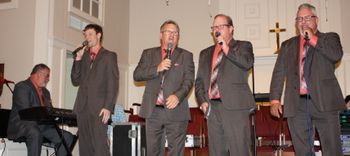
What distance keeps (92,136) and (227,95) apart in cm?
137

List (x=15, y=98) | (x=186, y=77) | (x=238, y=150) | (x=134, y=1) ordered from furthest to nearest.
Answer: (x=134, y=1) < (x=15, y=98) < (x=186, y=77) < (x=238, y=150)

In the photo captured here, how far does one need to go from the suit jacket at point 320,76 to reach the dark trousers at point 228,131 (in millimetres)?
359

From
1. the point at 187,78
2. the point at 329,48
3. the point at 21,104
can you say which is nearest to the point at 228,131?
the point at 187,78

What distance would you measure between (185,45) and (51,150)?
3.22m


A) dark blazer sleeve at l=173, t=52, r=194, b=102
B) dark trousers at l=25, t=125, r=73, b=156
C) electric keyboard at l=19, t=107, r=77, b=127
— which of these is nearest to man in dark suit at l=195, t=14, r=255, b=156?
dark blazer sleeve at l=173, t=52, r=194, b=102

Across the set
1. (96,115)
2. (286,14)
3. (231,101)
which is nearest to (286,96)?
(231,101)

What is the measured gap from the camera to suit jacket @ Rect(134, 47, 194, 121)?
12.3 ft

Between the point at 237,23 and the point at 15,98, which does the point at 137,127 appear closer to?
the point at 15,98

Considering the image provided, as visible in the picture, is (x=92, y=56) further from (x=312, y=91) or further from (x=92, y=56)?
(x=312, y=91)

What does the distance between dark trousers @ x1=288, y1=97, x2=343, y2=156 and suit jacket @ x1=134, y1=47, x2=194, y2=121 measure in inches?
37.3

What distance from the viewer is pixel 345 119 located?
5086 mm

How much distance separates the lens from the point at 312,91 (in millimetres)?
3316

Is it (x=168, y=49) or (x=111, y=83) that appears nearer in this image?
(x=168, y=49)

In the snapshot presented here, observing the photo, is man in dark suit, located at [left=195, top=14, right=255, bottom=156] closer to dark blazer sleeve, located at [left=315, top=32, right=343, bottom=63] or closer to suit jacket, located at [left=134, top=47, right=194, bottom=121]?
suit jacket, located at [left=134, top=47, right=194, bottom=121]
